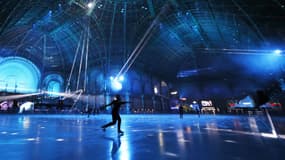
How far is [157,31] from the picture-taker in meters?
39.4

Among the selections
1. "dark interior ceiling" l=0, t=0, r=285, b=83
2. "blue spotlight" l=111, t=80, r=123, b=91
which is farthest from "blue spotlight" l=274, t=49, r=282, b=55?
"blue spotlight" l=111, t=80, r=123, b=91

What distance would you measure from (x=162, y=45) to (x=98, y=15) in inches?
700

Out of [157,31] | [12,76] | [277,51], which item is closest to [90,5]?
[157,31]

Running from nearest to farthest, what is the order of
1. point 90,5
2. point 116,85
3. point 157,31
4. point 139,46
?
point 90,5 → point 157,31 → point 139,46 → point 116,85

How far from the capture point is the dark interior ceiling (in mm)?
22516

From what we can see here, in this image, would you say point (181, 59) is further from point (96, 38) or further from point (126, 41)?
point (96, 38)

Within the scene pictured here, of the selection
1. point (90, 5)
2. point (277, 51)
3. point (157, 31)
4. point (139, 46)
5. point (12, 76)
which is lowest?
point (277, 51)

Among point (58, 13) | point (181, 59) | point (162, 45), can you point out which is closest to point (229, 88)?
point (181, 59)

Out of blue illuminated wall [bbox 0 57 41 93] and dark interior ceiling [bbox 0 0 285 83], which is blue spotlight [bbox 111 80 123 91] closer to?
dark interior ceiling [bbox 0 0 285 83]

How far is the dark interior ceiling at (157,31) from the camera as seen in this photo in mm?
22516

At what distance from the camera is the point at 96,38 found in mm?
41625

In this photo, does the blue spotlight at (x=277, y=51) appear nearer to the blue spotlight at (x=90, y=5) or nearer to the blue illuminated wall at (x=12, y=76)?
the blue spotlight at (x=90, y=5)

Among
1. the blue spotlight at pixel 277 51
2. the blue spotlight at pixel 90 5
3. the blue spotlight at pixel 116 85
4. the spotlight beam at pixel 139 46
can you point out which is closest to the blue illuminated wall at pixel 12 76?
the blue spotlight at pixel 116 85

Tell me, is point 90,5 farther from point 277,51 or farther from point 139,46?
point 277,51
